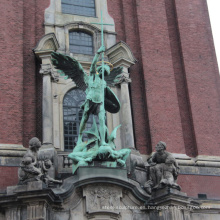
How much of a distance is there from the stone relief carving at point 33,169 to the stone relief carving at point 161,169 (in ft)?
8.33

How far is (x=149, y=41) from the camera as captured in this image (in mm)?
18406

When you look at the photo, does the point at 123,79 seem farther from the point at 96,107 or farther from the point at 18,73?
the point at 18,73

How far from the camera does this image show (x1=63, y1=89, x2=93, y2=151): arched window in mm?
16469

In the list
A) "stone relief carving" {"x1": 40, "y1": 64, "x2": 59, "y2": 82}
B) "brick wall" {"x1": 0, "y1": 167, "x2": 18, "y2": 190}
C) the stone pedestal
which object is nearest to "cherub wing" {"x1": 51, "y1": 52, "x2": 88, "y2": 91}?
"stone relief carving" {"x1": 40, "y1": 64, "x2": 59, "y2": 82}

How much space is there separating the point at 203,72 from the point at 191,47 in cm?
107

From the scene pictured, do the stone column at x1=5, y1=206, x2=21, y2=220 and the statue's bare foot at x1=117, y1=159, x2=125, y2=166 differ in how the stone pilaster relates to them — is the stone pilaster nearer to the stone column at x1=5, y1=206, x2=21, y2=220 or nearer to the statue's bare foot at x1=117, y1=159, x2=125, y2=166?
the statue's bare foot at x1=117, y1=159, x2=125, y2=166

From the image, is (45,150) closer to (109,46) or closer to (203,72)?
(109,46)

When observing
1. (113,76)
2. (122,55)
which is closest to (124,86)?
(122,55)

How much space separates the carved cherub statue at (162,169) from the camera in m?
14.1

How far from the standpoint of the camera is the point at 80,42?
18.3m

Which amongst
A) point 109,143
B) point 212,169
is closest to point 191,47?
point 212,169

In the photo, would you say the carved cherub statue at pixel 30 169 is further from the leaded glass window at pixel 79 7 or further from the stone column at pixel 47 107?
the leaded glass window at pixel 79 7

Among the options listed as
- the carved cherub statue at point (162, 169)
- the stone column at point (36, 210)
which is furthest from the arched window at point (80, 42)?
the stone column at point (36, 210)

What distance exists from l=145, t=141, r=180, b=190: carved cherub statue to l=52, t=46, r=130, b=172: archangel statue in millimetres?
856
